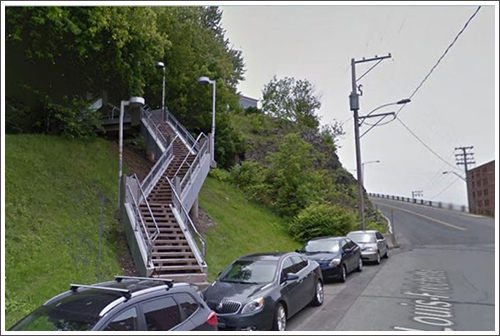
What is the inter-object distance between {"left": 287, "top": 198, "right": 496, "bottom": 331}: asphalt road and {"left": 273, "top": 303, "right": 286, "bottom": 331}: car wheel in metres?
0.27

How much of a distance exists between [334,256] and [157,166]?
7681 millimetres

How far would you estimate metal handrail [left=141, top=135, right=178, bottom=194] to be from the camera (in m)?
13.8

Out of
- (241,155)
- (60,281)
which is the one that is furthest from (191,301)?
(241,155)

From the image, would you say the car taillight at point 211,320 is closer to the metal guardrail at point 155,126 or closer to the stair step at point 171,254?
the stair step at point 171,254

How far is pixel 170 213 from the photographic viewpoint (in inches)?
500

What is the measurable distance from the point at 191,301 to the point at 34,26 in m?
11.9

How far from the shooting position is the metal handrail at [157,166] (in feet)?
45.2

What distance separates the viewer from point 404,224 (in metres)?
33.0

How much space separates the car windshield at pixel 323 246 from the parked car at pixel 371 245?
332 cm

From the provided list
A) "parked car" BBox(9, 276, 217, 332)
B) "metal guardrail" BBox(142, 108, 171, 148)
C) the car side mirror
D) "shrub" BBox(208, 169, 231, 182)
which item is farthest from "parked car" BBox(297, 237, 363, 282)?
"shrub" BBox(208, 169, 231, 182)

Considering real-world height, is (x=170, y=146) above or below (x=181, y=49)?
below

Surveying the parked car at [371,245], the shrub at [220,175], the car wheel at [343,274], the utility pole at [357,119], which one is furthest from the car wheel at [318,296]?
the shrub at [220,175]

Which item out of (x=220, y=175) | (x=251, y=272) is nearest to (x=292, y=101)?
(x=220, y=175)

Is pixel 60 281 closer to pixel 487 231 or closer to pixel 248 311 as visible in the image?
pixel 248 311
